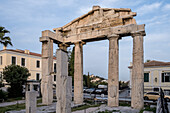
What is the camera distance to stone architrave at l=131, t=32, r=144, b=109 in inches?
440

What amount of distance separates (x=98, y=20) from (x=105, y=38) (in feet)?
5.71

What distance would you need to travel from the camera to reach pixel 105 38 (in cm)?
1395

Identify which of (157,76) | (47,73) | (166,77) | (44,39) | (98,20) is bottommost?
(166,77)

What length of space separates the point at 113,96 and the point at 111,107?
849 mm

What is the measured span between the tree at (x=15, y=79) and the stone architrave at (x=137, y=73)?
14819mm

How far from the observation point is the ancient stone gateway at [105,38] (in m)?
11.5

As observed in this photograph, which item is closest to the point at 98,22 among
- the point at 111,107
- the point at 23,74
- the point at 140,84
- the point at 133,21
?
the point at 133,21

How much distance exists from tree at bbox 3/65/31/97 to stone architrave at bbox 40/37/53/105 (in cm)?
804

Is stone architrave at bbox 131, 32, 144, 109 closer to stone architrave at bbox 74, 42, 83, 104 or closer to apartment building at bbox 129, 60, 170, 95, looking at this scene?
stone architrave at bbox 74, 42, 83, 104

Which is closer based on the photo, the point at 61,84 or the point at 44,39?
the point at 61,84

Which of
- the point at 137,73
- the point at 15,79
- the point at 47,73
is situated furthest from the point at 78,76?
the point at 15,79

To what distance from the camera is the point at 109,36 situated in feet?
42.3

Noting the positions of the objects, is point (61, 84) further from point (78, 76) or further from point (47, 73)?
point (78, 76)

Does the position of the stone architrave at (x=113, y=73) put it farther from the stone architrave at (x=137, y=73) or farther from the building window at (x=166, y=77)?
the building window at (x=166, y=77)
